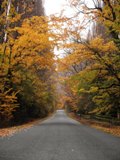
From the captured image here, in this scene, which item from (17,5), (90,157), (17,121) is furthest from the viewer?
(17,121)

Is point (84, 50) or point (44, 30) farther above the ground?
point (44, 30)

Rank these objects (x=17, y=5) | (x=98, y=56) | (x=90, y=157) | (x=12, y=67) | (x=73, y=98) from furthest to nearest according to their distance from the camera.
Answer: (x=73, y=98) < (x=17, y=5) < (x=12, y=67) < (x=98, y=56) < (x=90, y=157)

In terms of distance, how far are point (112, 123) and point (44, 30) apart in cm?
1293

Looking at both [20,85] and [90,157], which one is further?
[20,85]

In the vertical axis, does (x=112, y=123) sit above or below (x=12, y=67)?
below

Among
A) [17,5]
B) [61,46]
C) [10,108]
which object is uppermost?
[17,5]

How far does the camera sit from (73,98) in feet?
183

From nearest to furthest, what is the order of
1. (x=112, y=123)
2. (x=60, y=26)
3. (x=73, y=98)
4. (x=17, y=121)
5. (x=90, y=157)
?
1. (x=90, y=157)
2. (x=60, y=26)
3. (x=112, y=123)
4. (x=17, y=121)
5. (x=73, y=98)

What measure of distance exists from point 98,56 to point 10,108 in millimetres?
8897

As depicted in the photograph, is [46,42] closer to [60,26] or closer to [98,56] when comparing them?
[60,26]

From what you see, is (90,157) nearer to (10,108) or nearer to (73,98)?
(10,108)

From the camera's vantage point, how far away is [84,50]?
2025 centimetres

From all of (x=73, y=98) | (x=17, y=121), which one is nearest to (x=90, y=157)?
(x=17, y=121)

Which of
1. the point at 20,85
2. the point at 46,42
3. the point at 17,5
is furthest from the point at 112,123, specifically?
the point at 17,5
